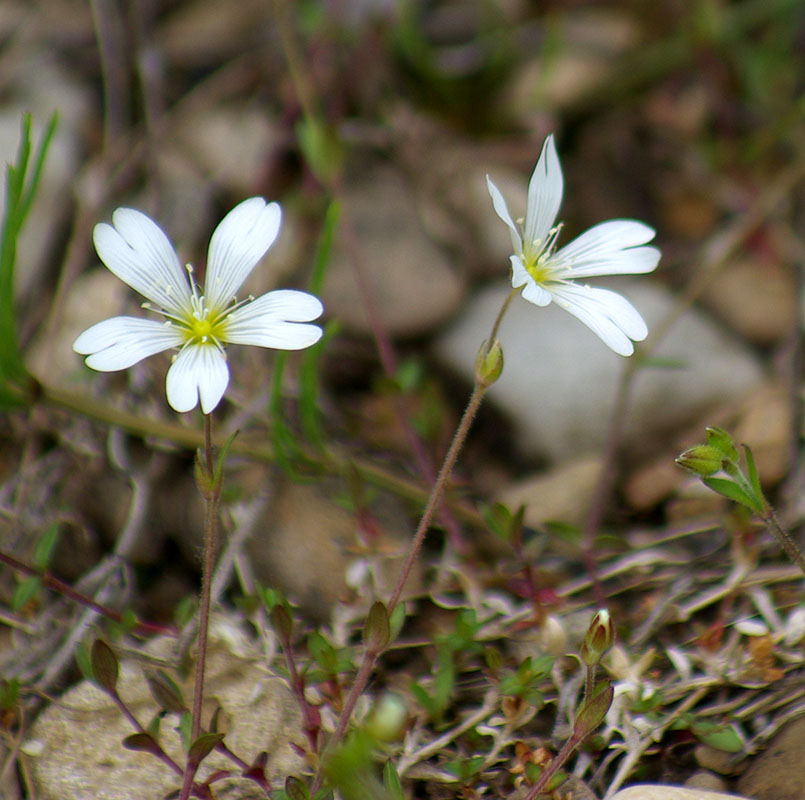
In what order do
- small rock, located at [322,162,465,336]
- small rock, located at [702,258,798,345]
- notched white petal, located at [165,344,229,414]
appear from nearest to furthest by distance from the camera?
notched white petal, located at [165,344,229,414]
small rock, located at [322,162,465,336]
small rock, located at [702,258,798,345]

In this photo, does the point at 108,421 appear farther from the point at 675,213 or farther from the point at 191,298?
the point at 675,213

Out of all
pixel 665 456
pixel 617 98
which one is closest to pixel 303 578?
pixel 665 456

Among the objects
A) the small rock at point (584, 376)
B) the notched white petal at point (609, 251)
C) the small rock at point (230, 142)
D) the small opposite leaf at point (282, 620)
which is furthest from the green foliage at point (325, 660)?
the small rock at point (230, 142)

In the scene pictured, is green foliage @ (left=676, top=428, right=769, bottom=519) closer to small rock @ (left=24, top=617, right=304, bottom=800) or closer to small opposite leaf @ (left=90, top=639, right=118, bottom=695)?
small rock @ (left=24, top=617, right=304, bottom=800)

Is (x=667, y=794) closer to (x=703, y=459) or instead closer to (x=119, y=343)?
(x=703, y=459)

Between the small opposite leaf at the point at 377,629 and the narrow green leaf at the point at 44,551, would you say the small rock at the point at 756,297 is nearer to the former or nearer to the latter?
the small opposite leaf at the point at 377,629

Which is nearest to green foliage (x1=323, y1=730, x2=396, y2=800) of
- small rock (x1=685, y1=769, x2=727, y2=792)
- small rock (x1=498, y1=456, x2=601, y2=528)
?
small rock (x1=685, y1=769, x2=727, y2=792)
